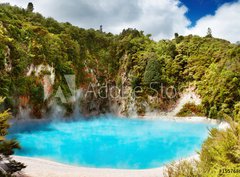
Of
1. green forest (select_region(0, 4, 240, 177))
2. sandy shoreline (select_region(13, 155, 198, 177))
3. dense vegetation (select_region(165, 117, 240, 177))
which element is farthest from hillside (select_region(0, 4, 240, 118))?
dense vegetation (select_region(165, 117, 240, 177))

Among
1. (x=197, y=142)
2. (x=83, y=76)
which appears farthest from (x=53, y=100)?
(x=197, y=142)

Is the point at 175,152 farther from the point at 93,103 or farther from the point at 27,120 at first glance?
the point at 93,103

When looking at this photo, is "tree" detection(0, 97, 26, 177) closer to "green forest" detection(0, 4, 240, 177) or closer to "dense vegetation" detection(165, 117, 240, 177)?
"dense vegetation" detection(165, 117, 240, 177)

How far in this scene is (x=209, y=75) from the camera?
1502 inches

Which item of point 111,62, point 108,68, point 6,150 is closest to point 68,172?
point 6,150

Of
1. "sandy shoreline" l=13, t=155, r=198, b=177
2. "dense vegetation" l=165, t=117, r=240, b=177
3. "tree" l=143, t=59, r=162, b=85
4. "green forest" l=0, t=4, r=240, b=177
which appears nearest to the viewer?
"dense vegetation" l=165, t=117, r=240, b=177

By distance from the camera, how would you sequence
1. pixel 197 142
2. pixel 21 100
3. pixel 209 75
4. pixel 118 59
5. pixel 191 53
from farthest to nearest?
pixel 118 59 → pixel 191 53 → pixel 209 75 → pixel 21 100 → pixel 197 142

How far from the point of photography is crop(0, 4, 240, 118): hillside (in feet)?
101

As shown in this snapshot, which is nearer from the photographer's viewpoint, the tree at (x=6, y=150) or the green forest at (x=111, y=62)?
the tree at (x=6, y=150)

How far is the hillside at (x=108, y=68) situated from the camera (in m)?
30.8

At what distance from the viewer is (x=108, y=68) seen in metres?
45.9

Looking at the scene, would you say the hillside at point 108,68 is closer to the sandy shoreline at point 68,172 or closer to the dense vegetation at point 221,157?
the sandy shoreline at point 68,172

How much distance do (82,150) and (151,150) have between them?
4891 millimetres

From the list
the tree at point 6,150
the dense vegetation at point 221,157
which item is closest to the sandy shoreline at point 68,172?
the tree at point 6,150
